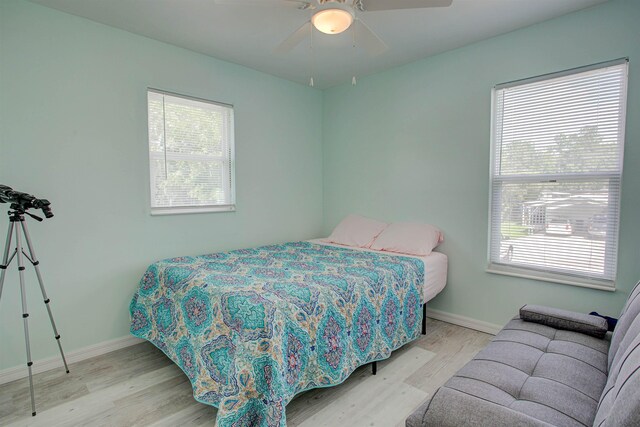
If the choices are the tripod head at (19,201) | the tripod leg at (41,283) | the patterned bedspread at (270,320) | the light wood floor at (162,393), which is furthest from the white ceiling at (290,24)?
the light wood floor at (162,393)

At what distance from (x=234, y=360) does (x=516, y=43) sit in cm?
321

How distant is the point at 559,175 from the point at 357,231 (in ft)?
6.27

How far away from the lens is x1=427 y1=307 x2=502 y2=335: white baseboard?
3.00 m

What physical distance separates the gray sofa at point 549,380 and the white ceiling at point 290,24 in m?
2.12

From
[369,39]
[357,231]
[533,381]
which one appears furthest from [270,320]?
[357,231]

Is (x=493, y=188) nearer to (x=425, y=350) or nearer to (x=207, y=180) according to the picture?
(x=425, y=350)

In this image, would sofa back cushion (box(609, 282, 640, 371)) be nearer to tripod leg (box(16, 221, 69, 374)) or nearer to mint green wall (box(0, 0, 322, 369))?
mint green wall (box(0, 0, 322, 369))

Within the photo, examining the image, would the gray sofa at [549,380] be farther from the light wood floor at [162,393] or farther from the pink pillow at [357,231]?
the pink pillow at [357,231]

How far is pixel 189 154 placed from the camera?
3.17 m

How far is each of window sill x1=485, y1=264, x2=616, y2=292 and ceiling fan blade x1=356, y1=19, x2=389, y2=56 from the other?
214cm

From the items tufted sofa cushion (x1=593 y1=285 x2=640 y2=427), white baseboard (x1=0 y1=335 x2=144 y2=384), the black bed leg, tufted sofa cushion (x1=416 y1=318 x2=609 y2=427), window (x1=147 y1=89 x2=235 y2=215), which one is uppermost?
window (x1=147 y1=89 x2=235 y2=215)

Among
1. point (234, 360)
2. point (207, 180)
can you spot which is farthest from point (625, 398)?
Result: point (207, 180)

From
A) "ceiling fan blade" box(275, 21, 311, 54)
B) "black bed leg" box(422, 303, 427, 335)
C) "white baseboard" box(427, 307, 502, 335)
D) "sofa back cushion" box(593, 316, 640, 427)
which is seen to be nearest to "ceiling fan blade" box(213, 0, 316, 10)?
"ceiling fan blade" box(275, 21, 311, 54)

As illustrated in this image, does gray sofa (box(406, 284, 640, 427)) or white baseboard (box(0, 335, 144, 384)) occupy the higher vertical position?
gray sofa (box(406, 284, 640, 427))
